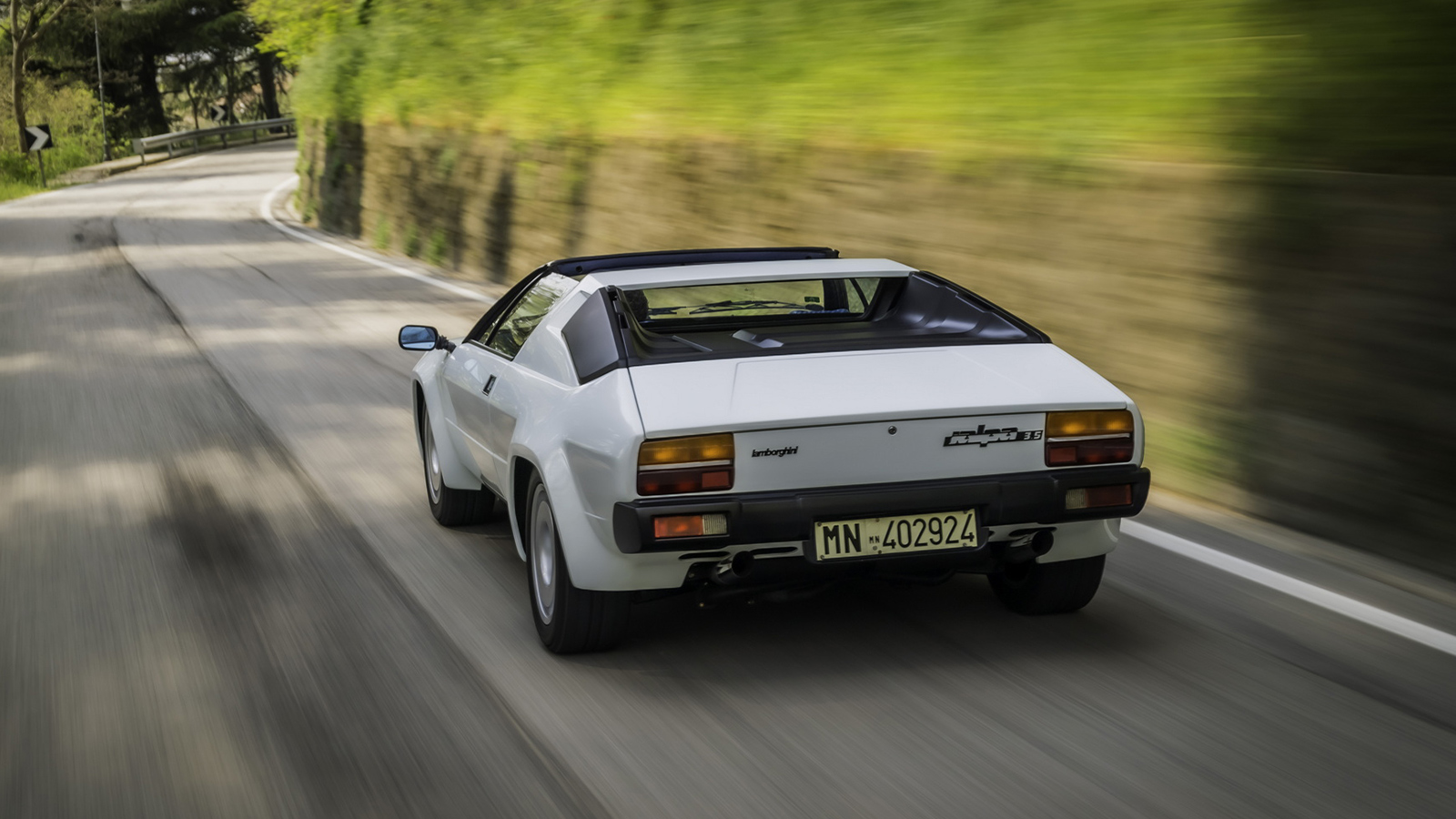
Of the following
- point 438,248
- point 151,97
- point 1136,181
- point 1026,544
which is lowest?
point 151,97

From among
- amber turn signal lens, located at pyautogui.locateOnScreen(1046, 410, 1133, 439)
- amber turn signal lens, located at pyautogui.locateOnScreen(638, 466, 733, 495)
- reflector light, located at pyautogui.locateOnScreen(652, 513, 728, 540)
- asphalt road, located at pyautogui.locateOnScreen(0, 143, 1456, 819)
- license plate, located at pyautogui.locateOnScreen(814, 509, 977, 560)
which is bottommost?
asphalt road, located at pyautogui.locateOnScreen(0, 143, 1456, 819)

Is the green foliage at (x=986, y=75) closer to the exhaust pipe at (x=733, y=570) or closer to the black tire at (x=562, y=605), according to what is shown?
the exhaust pipe at (x=733, y=570)

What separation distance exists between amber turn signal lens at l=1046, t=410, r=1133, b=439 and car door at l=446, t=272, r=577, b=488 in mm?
1795

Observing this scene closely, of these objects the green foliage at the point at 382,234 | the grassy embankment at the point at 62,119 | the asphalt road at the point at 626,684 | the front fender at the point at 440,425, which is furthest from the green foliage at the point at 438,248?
the grassy embankment at the point at 62,119

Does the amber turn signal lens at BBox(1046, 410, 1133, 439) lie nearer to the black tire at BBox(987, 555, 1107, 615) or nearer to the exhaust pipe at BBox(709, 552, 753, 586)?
the black tire at BBox(987, 555, 1107, 615)

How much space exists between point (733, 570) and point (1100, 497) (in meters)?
1.12

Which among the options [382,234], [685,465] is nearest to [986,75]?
[685,465]

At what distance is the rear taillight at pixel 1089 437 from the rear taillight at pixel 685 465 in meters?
0.98

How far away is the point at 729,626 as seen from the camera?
4.64 meters

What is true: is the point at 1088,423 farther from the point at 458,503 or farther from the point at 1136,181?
Answer: the point at 1136,181

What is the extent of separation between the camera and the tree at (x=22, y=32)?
5297cm

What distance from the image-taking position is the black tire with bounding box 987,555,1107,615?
4.54 meters

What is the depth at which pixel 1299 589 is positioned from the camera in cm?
505

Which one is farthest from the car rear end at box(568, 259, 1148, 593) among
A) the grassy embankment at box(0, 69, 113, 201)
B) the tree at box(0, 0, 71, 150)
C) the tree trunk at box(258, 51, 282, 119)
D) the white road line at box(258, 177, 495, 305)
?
the tree trunk at box(258, 51, 282, 119)
